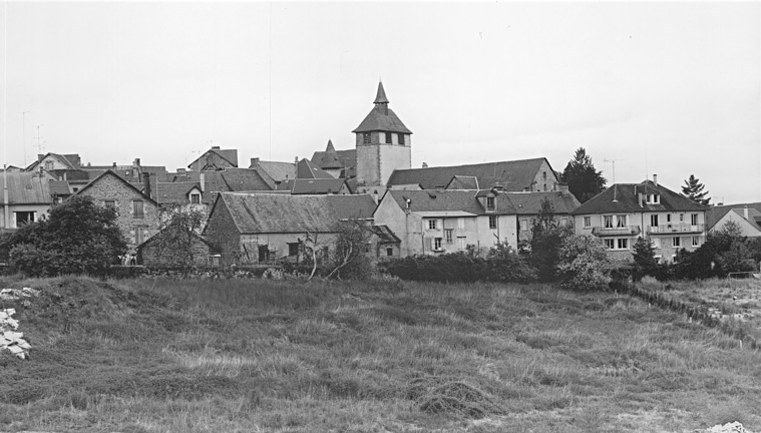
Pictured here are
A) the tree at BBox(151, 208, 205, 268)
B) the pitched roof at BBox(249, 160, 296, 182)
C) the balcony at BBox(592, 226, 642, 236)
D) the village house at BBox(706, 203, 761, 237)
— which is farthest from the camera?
the pitched roof at BBox(249, 160, 296, 182)

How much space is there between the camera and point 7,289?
29.0 m

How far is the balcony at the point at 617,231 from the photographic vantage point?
71.4m

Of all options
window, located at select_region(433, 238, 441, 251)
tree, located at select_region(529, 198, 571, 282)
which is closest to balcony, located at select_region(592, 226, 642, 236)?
window, located at select_region(433, 238, 441, 251)

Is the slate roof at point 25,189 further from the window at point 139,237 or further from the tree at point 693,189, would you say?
the tree at point 693,189

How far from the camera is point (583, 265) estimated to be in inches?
2096

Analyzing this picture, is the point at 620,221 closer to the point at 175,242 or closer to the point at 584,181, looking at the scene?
the point at 584,181

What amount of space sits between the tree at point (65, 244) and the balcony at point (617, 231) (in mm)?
41993

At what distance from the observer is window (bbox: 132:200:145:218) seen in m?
54.8

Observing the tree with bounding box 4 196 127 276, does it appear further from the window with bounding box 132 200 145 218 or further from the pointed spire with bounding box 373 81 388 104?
the pointed spire with bounding box 373 81 388 104

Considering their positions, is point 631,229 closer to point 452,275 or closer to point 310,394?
point 452,275

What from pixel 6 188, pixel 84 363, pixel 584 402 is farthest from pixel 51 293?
pixel 6 188

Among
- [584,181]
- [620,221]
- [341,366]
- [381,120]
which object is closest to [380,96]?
[381,120]

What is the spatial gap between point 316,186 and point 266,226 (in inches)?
1820

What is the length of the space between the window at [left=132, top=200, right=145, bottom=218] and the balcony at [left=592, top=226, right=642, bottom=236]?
117 ft
